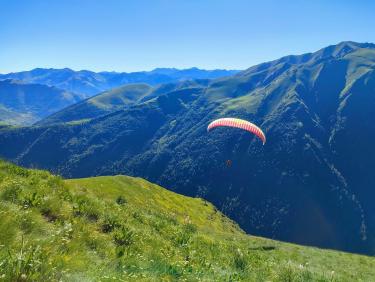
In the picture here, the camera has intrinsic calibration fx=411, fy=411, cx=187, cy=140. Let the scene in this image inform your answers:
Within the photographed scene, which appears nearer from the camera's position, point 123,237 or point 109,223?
point 123,237

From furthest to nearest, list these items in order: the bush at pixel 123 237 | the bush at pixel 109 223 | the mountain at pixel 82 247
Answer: the bush at pixel 109 223 < the bush at pixel 123 237 < the mountain at pixel 82 247

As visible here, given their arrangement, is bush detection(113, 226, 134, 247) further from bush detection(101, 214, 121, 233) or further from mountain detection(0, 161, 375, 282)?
bush detection(101, 214, 121, 233)

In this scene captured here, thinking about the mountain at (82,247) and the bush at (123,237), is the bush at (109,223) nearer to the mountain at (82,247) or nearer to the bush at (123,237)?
the mountain at (82,247)

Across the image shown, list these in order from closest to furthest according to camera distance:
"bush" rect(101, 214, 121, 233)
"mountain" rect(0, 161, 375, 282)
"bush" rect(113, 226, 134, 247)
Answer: "mountain" rect(0, 161, 375, 282), "bush" rect(113, 226, 134, 247), "bush" rect(101, 214, 121, 233)

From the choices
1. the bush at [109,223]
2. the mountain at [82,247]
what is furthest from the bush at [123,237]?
the bush at [109,223]

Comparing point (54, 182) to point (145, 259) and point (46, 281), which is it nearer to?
point (145, 259)

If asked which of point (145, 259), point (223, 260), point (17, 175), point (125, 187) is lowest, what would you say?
point (125, 187)

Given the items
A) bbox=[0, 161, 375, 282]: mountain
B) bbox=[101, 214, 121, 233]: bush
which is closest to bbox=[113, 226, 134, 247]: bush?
bbox=[0, 161, 375, 282]: mountain

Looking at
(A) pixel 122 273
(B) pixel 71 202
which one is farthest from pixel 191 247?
(A) pixel 122 273

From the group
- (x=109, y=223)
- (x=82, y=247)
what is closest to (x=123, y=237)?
(x=109, y=223)

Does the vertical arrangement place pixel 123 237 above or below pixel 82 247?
below

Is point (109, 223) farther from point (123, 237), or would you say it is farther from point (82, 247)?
point (82, 247)
